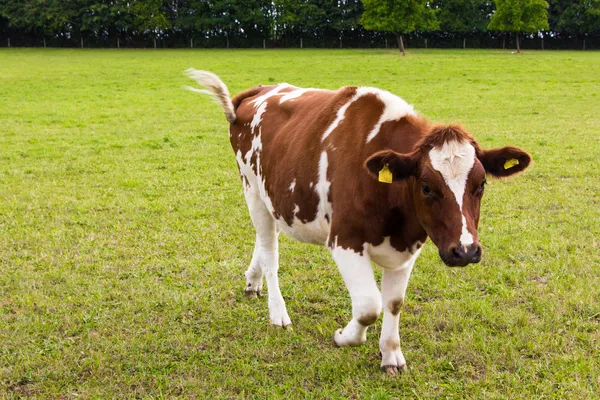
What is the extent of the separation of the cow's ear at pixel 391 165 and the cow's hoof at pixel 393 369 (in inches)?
62.1

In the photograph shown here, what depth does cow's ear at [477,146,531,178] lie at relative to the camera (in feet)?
12.3

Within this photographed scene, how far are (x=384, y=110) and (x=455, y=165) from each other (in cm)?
101

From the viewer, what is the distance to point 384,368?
4.45 m

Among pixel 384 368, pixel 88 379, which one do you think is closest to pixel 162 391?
pixel 88 379

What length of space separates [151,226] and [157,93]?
17.6 metres

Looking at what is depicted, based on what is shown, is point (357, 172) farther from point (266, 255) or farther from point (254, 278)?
point (254, 278)

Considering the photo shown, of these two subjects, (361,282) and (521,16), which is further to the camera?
(521,16)

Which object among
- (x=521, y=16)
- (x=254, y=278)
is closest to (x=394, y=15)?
(x=521, y=16)

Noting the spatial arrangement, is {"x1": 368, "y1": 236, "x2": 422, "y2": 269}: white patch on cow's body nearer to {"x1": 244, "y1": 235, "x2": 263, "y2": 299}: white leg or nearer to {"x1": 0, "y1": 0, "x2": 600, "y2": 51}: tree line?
{"x1": 244, "y1": 235, "x2": 263, "y2": 299}: white leg

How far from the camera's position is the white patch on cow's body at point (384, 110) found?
4.27 metres

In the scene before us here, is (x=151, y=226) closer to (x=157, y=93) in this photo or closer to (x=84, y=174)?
(x=84, y=174)

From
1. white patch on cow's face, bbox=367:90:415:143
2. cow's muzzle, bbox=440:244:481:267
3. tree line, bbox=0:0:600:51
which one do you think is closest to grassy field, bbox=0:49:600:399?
cow's muzzle, bbox=440:244:481:267

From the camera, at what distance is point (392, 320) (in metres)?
4.49

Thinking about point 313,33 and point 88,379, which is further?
point 313,33
